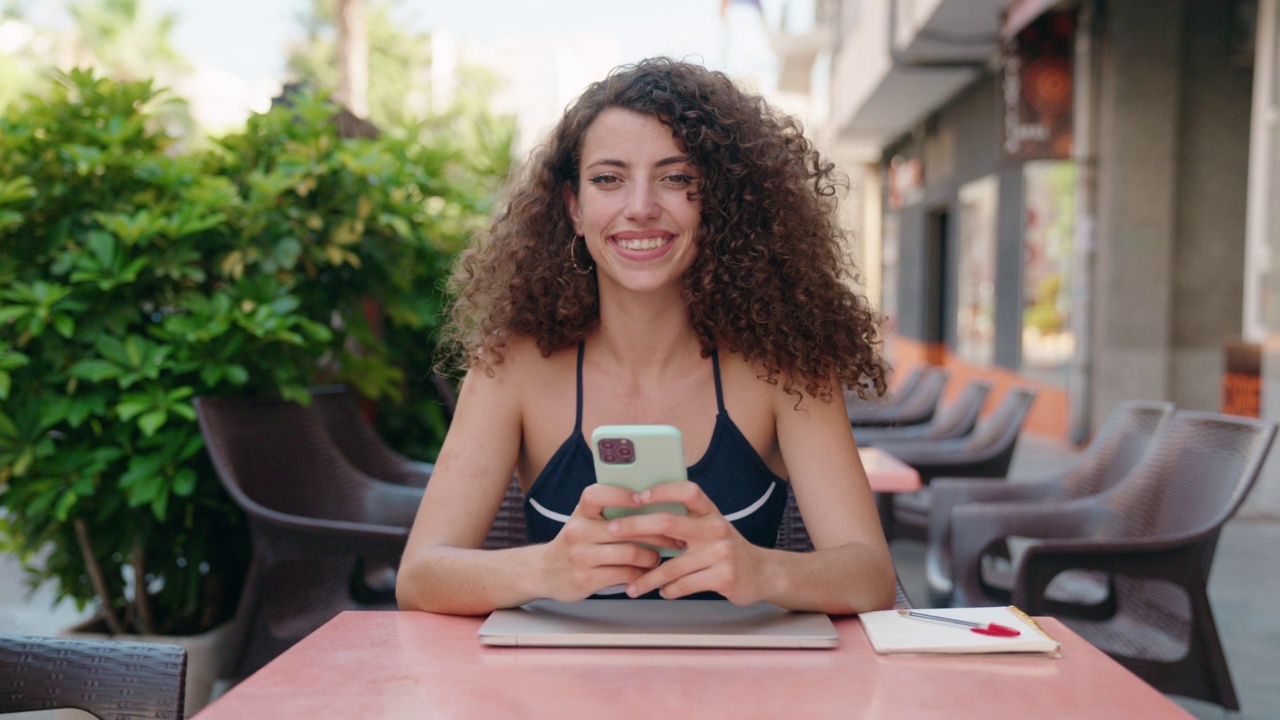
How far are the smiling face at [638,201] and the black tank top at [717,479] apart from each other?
242 millimetres

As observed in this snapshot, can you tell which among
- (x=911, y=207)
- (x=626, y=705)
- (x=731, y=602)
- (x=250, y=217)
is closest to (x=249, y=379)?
(x=250, y=217)

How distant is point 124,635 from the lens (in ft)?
10.8

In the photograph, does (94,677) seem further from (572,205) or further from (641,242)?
(572,205)

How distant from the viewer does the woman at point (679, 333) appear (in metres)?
1.95

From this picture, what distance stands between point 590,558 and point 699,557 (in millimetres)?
143

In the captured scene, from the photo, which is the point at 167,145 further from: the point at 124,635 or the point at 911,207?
the point at 911,207

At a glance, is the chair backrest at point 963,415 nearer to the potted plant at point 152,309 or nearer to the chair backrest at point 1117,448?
the chair backrest at point 1117,448

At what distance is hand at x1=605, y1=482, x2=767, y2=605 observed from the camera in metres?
1.42

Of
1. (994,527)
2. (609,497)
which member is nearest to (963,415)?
(994,527)

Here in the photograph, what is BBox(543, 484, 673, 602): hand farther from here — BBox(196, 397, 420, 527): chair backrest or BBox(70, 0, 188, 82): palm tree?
BBox(70, 0, 188, 82): palm tree

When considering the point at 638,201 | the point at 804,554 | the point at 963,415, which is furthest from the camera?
the point at 963,415

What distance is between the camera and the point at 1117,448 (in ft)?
11.5

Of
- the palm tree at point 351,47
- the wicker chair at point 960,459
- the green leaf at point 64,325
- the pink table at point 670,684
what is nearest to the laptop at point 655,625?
the pink table at point 670,684

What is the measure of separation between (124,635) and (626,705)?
8.64 ft
